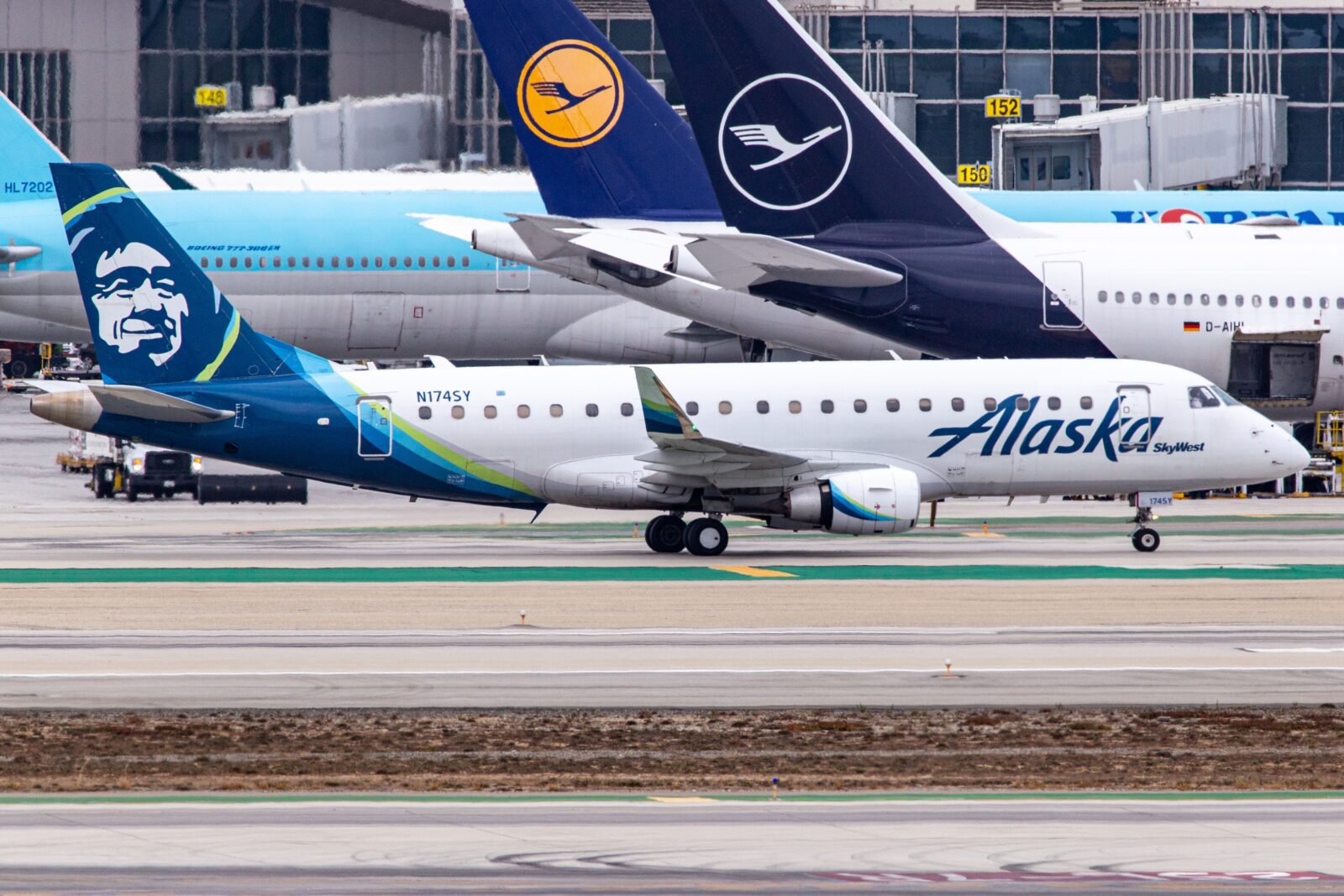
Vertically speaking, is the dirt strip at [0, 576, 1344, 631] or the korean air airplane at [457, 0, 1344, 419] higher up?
the korean air airplane at [457, 0, 1344, 419]

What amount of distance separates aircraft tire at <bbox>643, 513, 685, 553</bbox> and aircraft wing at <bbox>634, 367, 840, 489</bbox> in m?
1.04

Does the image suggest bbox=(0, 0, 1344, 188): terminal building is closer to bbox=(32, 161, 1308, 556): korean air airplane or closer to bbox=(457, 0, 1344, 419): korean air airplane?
bbox=(457, 0, 1344, 419): korean air airplane

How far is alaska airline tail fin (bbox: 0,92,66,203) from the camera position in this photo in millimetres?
49812

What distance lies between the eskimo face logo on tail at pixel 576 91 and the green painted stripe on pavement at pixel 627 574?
13.3 meters

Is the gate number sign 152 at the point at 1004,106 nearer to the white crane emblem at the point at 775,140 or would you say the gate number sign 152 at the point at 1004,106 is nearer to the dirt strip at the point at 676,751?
the white crane emblem at the point at 775,140

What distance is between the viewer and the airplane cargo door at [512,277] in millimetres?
46562

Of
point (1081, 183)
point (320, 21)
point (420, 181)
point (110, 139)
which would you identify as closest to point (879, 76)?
point (1081, 183)

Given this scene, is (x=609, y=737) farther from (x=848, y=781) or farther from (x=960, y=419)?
(x=960, y=419)

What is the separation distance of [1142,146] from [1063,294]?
32.0 m

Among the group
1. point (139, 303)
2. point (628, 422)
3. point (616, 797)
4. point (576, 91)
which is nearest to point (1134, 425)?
point (628, 422)

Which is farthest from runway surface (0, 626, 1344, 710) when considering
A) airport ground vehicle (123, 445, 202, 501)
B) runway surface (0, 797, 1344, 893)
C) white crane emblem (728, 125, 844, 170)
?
airport ground vehicle (123, 445, 202, 501)

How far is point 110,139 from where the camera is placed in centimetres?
9881

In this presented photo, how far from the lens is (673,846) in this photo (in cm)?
1388

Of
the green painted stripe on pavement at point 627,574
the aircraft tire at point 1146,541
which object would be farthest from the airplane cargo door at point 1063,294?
the green painted stripe on pavement at point 627,574
